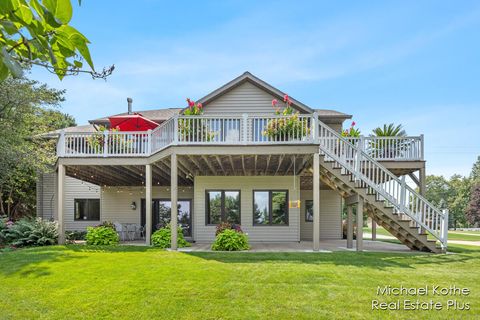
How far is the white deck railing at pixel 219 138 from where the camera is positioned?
415 inches

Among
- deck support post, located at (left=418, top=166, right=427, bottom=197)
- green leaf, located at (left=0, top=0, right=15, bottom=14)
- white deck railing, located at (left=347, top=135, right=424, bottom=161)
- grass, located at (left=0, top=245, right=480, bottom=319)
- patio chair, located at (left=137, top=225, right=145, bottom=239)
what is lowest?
patio chair, located at (left=137, top=225, right=145, bottom=239)

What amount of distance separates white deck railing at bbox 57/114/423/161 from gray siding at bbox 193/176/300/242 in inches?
121

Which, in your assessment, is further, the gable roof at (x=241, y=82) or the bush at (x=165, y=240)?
the gable roof at (x=241, y=82)

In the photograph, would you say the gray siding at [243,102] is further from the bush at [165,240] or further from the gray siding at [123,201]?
the bush at [165,240]

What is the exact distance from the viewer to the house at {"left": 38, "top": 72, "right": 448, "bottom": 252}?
10.5 meters

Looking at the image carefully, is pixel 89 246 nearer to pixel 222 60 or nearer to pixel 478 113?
pixel 222 60

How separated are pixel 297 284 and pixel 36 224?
10.6m

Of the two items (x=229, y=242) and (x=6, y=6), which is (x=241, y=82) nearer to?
(x=229, y=242)

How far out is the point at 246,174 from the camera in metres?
14.7

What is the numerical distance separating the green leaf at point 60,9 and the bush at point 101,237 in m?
12.3

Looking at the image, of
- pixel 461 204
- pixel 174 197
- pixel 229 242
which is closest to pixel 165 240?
pixel 174 197

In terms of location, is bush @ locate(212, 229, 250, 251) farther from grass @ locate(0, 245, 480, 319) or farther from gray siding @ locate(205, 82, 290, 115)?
gray siding @ locate(205, 82, 290, 115)

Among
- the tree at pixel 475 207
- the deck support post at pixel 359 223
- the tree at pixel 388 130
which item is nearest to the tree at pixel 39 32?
the deck support post at pixel 359 223

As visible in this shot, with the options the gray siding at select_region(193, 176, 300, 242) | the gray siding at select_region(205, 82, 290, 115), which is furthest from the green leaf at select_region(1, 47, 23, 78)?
the gray siding at select_region(205, 82, 290, 115)
